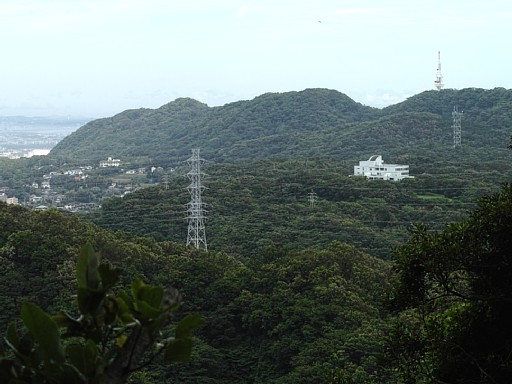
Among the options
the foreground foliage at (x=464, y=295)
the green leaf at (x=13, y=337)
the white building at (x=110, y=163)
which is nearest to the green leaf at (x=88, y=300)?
the green leaf at (x=13, y=337)

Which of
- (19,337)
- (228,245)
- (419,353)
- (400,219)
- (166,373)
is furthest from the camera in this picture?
(400,219)

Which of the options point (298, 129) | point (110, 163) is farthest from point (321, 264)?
point (298, 129)

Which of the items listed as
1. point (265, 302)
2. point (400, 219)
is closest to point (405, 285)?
point (265, 302)

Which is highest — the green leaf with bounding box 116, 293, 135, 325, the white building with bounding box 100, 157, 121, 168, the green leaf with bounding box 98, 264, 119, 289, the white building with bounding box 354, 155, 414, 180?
the green leaf with bounding box 98, 264, 119, 289

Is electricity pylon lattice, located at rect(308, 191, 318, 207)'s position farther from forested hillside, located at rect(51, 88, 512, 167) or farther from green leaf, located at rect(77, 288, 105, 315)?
green leaf, located at rect(77, 288, 105, 315)

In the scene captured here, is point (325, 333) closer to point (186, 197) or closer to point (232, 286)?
point (232, 286)

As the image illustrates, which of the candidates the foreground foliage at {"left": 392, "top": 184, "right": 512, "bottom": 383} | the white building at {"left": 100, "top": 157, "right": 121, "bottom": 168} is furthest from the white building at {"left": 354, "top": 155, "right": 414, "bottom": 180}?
the foreground foliage at {"left": 392, "top": 184, "right": 512, "bottom": 383}

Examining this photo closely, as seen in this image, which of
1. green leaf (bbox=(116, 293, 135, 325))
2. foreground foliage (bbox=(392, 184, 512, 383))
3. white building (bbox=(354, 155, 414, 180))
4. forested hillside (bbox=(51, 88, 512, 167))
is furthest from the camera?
forested hillside (bbox=(51, 88, 512, 167))
